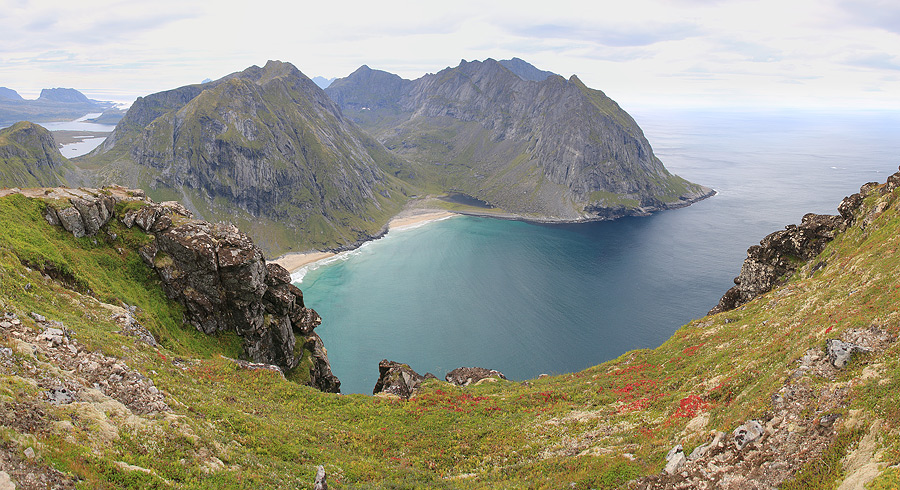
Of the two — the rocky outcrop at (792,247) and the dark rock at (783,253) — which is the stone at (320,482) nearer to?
the rocky outcrop at (792,247)

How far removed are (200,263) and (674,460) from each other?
5395 centimetres

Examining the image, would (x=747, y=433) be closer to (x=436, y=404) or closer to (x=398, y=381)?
(x=436, y=404)

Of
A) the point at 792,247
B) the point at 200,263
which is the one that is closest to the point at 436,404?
the point at 200,263

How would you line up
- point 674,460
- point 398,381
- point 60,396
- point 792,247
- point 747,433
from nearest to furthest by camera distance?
point 60,396 → point 747,433 → point 674,460 → point 398,381 → point 792,247

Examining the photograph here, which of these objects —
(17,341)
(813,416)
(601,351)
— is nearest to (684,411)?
(813,416)

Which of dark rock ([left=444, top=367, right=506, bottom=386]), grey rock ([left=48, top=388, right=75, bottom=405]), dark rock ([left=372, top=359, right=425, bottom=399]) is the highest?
grey rock ([left=48, top=388, right=75, bottom=405])

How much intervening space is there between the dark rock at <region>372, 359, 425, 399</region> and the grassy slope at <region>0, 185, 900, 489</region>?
5.14 metres

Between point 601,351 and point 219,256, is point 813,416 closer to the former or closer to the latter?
point 219,256

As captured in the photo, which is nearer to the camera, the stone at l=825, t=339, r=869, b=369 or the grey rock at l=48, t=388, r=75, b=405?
the grey rock at l=48, t=388, r=75, b=405

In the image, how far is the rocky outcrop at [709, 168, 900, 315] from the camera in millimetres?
61938

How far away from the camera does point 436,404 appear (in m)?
43.7

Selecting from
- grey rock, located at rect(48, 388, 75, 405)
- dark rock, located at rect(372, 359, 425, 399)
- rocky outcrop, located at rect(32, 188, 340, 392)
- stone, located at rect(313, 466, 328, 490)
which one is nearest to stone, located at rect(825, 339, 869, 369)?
stone, located at rect(313, 466, 328, 490)

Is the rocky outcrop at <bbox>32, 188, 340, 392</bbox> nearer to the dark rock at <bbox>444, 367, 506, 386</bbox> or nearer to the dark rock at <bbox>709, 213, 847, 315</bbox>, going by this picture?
the dark rock at <bbox>444, 367, 506, 386</bbox>

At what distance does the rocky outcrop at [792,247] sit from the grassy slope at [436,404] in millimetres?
9214
